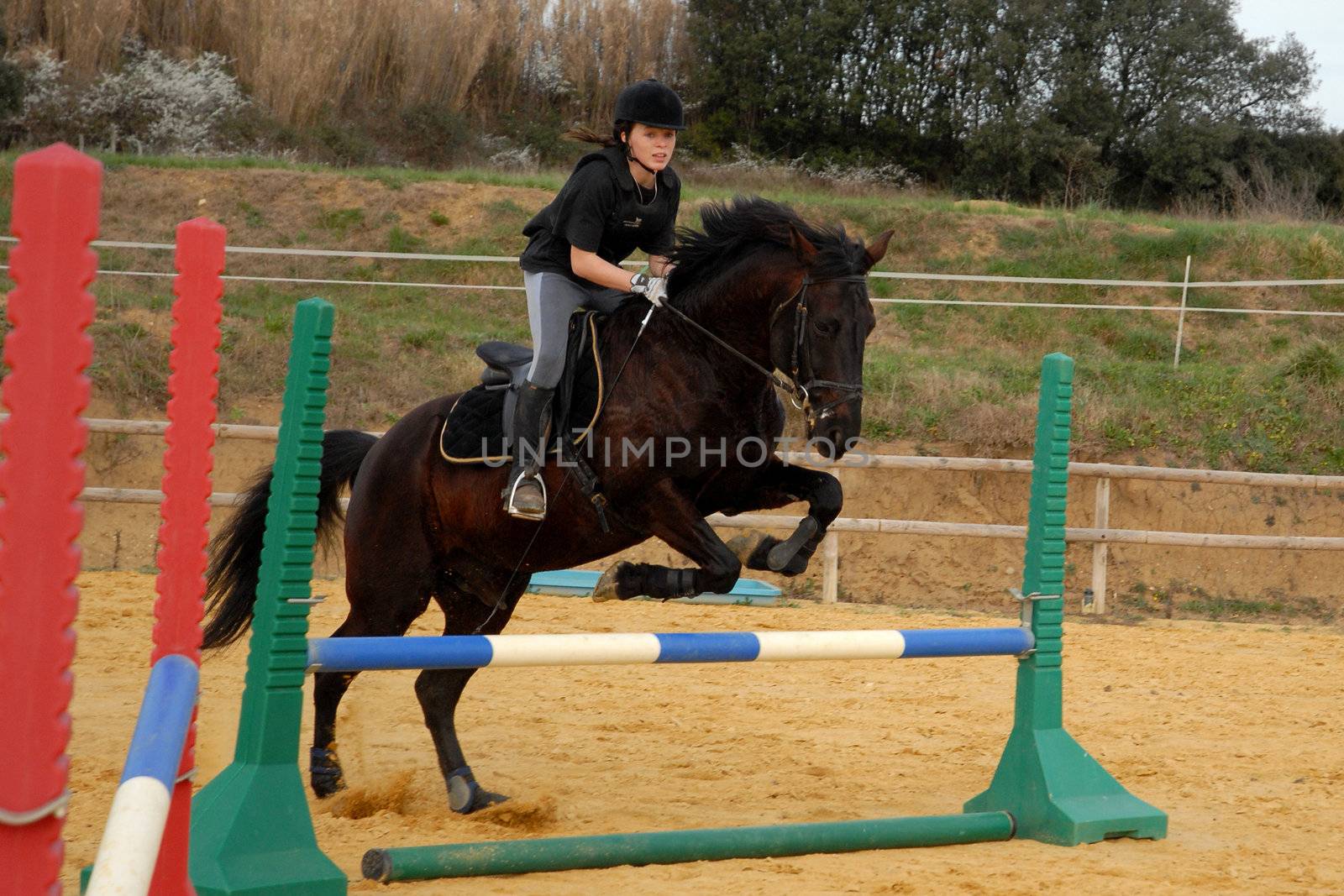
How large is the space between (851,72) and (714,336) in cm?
2030

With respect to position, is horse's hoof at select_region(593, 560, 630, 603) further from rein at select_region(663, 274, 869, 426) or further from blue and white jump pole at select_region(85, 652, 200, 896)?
blue and white jump pole at select_region(85, 652, 200, 896)

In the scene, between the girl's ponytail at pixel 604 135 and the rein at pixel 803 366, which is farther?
the girl's ponytail at pixel 604 135

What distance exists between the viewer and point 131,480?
11.7 m

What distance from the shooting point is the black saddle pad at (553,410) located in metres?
4.22

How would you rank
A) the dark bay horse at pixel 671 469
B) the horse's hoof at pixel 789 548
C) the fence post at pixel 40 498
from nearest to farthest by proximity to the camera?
the fence post at pixel 40 498 → the dark bay horse at pixel 671 469 → the horse's hoof at pixel 789 548

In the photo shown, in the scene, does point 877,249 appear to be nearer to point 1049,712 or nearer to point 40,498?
point 1049,712

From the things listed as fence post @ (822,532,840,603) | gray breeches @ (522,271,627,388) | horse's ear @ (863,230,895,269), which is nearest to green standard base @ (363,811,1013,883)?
gray breeches @ (522,271,627,388)

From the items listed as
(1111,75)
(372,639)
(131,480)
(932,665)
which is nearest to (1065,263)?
(1111,75)

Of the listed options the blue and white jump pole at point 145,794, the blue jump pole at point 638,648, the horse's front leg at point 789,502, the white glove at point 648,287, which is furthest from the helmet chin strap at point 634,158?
the blue and white jump pole at point 145,794

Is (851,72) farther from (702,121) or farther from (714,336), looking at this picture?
(714,336)

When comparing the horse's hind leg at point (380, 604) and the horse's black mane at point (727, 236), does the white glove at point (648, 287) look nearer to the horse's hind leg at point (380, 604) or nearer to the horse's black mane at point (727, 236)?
the horse's black mane at point (727, 236)

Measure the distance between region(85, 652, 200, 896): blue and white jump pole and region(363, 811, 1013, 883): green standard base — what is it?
43.0 inches

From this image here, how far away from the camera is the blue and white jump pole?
5.25 ft

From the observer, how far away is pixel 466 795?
162 inches
